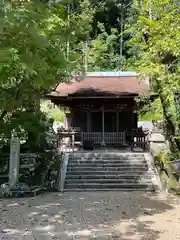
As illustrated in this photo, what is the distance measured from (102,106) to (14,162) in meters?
7.33

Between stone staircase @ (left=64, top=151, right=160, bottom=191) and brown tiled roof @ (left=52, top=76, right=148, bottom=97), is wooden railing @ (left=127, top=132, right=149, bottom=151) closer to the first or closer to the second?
stone staircase @ (left=64, top=151, right=160, bottom=191)

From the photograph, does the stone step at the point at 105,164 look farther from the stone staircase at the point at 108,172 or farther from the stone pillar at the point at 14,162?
the stone pillar at the point at 14,162

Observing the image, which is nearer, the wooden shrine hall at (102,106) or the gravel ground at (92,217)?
the gravel ground at (92,217)

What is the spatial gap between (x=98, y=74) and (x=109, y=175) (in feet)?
30.6

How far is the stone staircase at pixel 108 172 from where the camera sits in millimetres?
11844

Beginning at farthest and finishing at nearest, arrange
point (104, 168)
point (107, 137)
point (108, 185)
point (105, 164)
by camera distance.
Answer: point (107, 137)
point (105, 164)
point (104, 168)
point (108, 185)

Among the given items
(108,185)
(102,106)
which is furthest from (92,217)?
(102,106)

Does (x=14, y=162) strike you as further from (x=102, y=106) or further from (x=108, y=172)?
(x=102, y=106)

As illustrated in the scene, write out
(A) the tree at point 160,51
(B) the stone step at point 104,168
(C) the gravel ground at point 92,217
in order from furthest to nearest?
(B) the stone step at point 104,168, (A) the tree at point 160,51, (C) the gravel ground at point 92,217

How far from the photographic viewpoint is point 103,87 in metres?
18.1

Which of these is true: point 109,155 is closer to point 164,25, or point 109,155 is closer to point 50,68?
point 164,25

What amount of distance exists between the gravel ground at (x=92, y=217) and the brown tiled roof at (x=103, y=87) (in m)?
7.00

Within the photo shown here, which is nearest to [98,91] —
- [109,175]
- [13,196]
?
[109,175]

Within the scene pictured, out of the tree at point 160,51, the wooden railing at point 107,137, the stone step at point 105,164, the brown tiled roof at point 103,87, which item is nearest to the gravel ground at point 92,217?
the stone step at point 105,164
